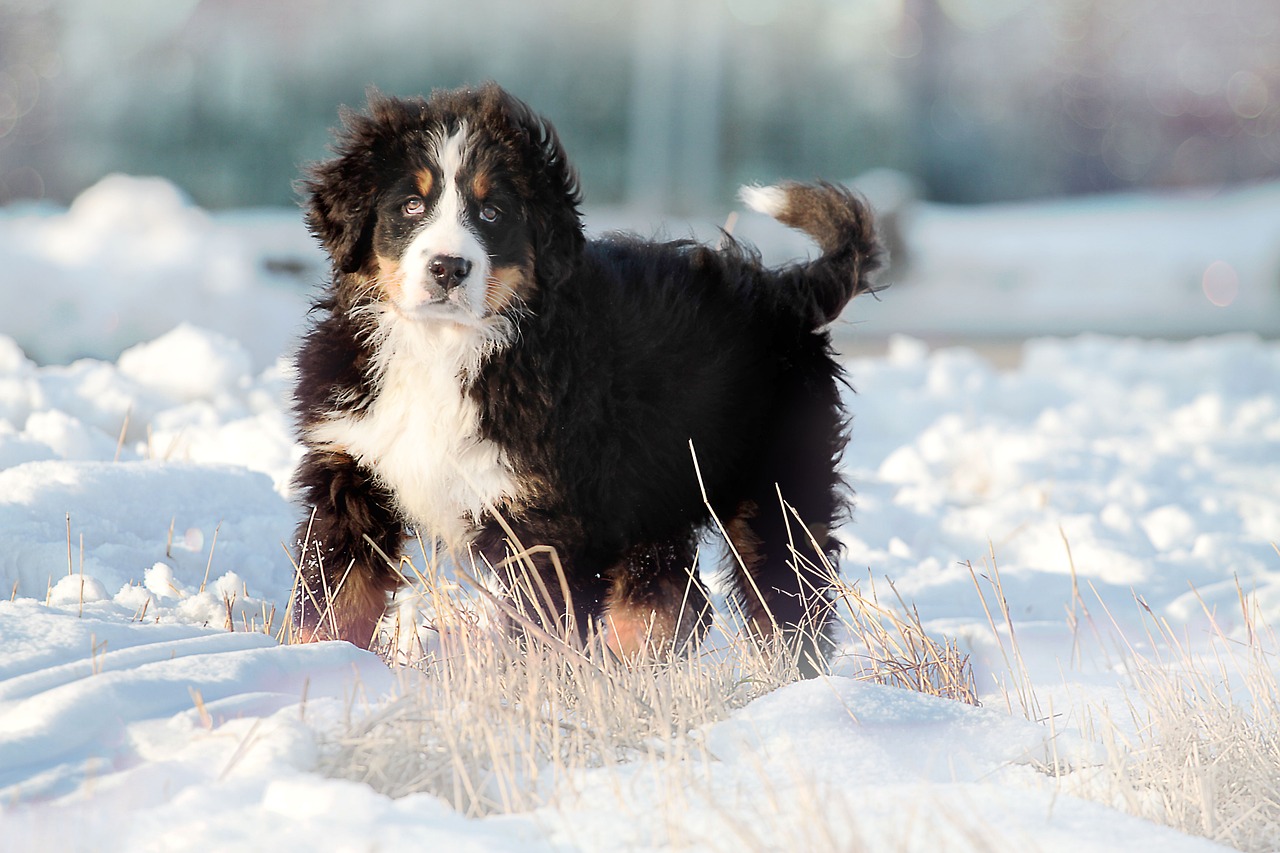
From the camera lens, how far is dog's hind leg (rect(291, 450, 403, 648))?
3.43 meters

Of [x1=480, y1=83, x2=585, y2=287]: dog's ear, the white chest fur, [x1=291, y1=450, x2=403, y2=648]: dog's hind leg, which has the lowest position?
[x1=291, y1=450, x2=403, y2=648]: dog's hind leg

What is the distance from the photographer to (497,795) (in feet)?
7.82

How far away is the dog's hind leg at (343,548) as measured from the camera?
3.43m

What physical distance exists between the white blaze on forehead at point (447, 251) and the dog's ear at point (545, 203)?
0.58ft

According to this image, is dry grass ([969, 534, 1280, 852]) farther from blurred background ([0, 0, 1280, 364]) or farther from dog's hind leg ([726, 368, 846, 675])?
blurred background ([0, 0, 1280, 364])

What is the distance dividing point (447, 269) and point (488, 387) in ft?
Answer: 1.14

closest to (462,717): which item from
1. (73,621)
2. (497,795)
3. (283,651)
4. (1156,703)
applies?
(497,795)

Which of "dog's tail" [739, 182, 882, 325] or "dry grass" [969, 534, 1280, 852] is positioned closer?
"dry grass" [969, 534, 1280, 852]

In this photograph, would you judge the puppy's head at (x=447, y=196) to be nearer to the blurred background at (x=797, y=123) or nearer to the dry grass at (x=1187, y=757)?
the dry grass at (x=1187, y=757)

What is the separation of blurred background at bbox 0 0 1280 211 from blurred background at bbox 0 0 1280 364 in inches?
0.9

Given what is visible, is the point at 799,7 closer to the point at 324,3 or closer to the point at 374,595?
the point at 324,3

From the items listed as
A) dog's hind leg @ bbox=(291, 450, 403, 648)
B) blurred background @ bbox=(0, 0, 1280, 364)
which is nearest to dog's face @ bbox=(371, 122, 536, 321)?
dog's hind leg @ bbox=(291, 450, 403, 648)

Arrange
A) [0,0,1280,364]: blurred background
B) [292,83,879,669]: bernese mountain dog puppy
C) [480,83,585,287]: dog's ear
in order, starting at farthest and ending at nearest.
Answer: [0,0,1280,364]: blurred background → [480,83,585,287]: dog's ear → [292,83,879,669]: bernese mountain dog puppy

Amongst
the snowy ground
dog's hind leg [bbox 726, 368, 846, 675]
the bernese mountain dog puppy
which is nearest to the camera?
the snowy ground
